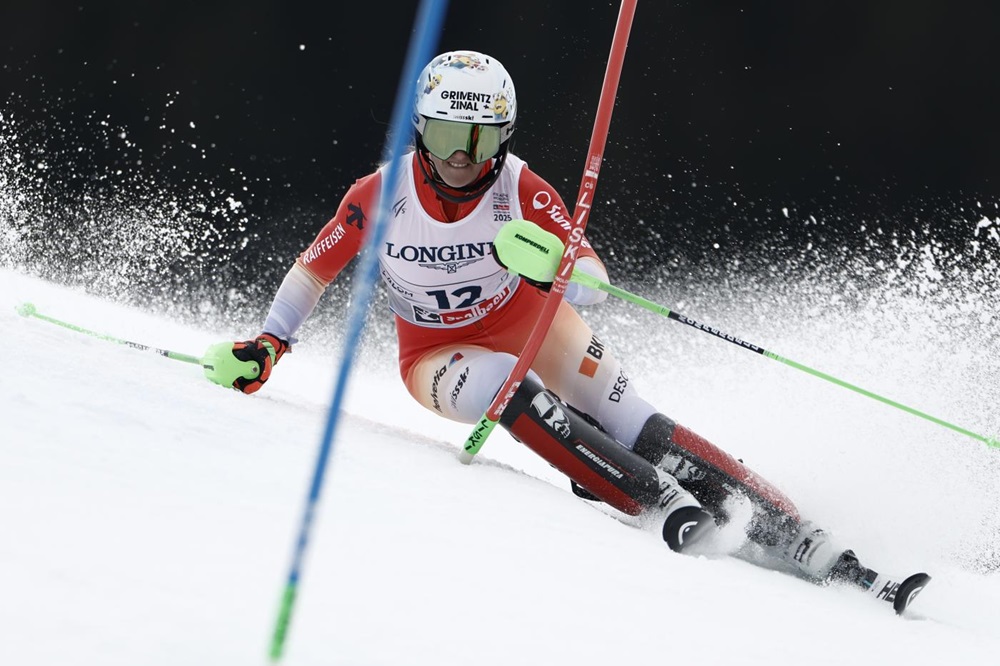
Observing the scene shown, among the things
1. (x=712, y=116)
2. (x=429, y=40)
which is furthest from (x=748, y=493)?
(x=712, y=116)

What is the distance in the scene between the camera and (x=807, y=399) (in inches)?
158

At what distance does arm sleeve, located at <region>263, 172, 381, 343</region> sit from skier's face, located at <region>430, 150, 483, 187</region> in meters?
→ 0.26

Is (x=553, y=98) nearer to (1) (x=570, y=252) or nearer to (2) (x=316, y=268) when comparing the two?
(2) (x=316, y=268)

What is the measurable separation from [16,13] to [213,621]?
5453 millimetres

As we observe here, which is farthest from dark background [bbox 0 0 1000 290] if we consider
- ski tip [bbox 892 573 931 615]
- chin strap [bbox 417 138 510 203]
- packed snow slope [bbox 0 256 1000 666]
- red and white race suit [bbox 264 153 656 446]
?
ski tip [bbox 892 573 931 615]

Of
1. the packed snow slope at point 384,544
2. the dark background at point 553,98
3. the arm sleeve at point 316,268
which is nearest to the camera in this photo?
the packed snow slope at point 384,544

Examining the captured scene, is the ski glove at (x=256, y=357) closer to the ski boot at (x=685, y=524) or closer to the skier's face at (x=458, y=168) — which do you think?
the skier's face at (x=458, y=168)

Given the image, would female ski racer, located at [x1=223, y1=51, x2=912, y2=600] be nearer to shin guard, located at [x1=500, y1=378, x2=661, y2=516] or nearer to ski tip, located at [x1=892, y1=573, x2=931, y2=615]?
shin guard, located at [x1=500, y1=378, x2=661, y2=516]

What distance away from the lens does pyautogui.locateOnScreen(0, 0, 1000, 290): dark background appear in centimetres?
527

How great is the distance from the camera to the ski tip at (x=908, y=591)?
236 centimetres

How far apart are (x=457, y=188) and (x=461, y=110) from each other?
0.23 meters

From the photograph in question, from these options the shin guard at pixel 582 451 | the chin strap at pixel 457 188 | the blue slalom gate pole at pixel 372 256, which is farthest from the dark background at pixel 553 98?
the blue slalom gate pole at pixel 372 256

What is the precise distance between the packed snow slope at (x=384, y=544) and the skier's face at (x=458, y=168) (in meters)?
0.73

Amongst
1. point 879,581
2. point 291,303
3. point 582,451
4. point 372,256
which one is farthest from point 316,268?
point 372,256
